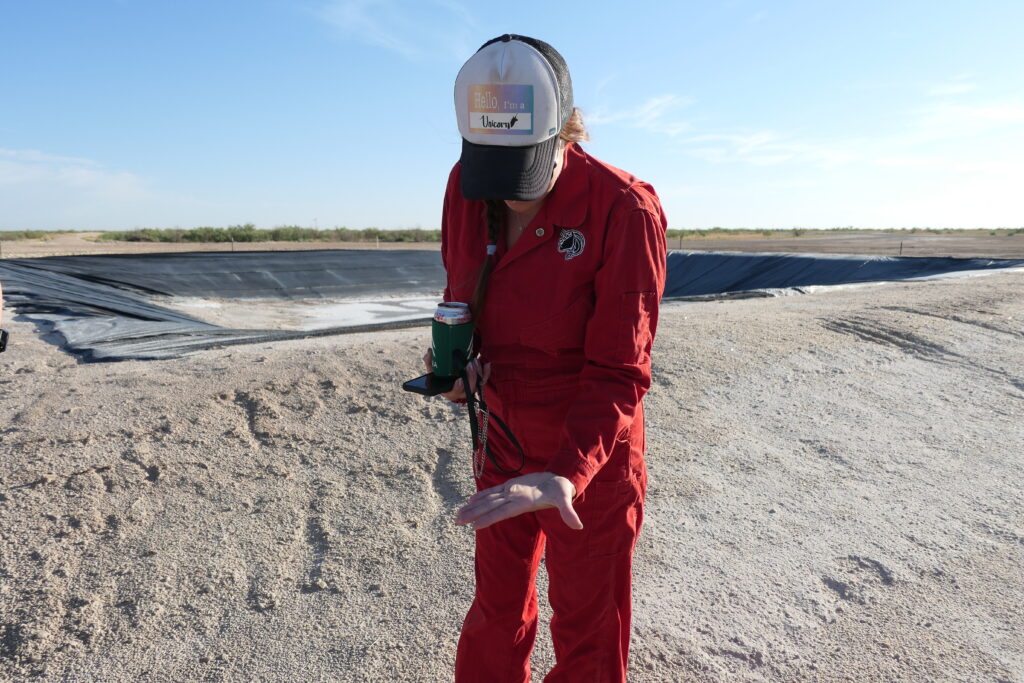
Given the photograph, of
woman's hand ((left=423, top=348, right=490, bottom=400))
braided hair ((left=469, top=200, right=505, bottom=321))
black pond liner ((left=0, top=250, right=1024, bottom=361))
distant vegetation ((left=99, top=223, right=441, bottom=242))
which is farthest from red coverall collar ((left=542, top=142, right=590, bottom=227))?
distant vegetation ((left=99, top=223, right=441, bottom=242))

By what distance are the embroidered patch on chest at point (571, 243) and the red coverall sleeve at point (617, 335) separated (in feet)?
0.19

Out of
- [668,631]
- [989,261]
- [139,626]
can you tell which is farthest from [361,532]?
[989,261]

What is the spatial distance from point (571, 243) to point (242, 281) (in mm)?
12964

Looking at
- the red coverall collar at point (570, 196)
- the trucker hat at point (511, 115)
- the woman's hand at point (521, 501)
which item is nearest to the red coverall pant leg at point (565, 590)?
the woman's hand at point (521, 501)

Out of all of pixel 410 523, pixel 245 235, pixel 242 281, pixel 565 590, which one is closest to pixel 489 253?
pixel 565 590

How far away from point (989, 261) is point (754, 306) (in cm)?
780

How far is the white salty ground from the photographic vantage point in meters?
2.47

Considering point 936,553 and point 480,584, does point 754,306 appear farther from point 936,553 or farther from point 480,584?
point 480,584

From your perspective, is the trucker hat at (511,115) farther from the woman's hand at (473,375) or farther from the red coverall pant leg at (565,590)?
the red coverall pant leg at (565,590)

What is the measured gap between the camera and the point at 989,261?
13.5 metres

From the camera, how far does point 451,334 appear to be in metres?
1.60

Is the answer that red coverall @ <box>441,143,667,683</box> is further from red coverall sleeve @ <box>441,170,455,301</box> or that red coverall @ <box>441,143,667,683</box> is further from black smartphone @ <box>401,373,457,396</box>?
black smartphone @ <box>401,373,457,396</box>

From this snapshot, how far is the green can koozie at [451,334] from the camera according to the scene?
5.19ft

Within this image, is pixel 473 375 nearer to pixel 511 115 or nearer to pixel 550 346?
pixel 550 346
